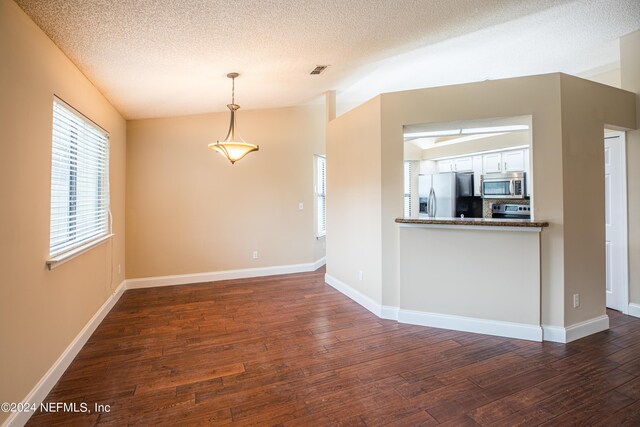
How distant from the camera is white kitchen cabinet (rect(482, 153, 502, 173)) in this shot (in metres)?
5.08

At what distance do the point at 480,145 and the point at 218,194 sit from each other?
14.8 feet

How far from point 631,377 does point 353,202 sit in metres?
2.83

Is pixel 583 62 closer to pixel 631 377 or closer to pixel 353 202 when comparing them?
Answer: pixel 353 202

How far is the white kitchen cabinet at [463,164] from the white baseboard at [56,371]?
591 centimetres

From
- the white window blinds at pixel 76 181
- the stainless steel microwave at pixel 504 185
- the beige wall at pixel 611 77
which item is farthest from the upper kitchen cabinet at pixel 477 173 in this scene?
the white window blinds at pixel 76 181

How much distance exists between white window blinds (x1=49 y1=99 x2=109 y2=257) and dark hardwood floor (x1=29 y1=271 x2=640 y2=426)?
1017mm

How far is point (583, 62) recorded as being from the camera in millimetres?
3725

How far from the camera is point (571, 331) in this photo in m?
2.71

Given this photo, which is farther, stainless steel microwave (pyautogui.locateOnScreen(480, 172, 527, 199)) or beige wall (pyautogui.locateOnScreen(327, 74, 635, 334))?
stainless steel microwave (pyautogui.locateOnScreen(480, 172, 527, 199))

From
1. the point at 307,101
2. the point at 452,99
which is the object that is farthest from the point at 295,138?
the point at 452,99

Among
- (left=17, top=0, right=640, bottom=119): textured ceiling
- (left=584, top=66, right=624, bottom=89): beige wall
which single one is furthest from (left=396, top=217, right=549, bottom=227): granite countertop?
(left=584, top=66, right=624, bottom=89): beige wall

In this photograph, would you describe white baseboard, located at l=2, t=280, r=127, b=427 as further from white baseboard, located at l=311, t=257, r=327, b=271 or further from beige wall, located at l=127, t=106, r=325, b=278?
white baseboard, located at l=311, t=257, r=327, b=271

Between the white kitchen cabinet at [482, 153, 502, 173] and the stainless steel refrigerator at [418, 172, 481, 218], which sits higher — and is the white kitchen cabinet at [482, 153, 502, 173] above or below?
above

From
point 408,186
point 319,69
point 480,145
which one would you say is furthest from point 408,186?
point 319,69
